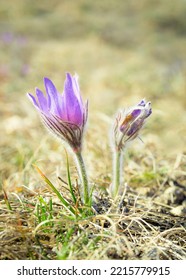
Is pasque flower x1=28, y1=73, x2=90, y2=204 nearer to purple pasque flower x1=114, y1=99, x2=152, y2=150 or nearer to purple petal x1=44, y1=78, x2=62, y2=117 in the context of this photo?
purple petal x1=44, y1=78, x2=62, y2=117

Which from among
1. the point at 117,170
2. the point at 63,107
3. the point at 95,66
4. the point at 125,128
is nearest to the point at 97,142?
the point at 117,170

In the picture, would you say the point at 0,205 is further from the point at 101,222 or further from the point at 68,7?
the point at 68,7

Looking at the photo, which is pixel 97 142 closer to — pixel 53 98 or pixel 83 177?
pixel 83 177

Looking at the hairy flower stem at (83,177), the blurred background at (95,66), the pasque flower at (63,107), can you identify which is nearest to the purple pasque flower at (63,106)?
the pasque flower at (63,107)

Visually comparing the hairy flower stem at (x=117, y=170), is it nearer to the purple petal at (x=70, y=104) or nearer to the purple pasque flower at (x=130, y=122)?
the purple pasque flower at (x=130, y=122)

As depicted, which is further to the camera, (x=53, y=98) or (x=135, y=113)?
(x=135, y=113)
